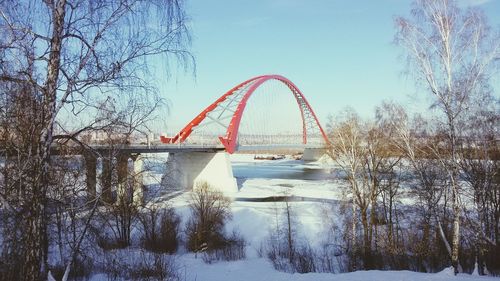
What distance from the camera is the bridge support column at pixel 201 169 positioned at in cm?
3488

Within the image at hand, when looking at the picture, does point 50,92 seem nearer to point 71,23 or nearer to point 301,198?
point 71,23

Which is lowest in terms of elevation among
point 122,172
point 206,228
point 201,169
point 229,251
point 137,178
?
point 229,251

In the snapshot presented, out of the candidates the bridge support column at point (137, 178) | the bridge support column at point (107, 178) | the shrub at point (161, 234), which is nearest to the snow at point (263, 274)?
the shrub at point (161, 234)

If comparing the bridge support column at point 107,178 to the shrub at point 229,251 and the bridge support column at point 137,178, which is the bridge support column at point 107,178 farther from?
the shrub at point 229,251

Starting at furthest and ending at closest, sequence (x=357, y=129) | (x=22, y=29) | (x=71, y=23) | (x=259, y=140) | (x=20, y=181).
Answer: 1. (x=259, y=140)
2. (x=357, y=129)
3. (x=20, y=181)
4. (x=71, y=23)
5. (x=22, y=29)

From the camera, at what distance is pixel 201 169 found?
121 ft

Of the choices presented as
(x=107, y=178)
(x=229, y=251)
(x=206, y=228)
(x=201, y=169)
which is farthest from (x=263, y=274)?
(x=201, y=169)

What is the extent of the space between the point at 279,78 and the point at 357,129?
1410 inches

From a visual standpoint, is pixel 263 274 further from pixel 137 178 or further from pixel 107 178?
pixel 107 178

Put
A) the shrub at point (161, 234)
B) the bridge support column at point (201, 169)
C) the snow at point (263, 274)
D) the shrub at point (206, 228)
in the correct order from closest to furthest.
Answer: the snow at point (263, 274)
the shrub at point (161, 234)
the shrub at point (206, 228)
the bridge support column at point (201, 169)

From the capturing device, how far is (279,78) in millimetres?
54781

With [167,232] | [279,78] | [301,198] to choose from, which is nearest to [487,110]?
[167,232]

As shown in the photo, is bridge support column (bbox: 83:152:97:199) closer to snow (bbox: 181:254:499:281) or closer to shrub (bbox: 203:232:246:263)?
snow (bbox: 181:254:499:281)

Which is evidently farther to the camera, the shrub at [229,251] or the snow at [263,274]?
the shrub at [229,251]
